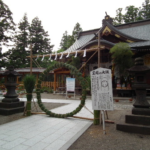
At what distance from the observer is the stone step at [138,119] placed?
4008 mm

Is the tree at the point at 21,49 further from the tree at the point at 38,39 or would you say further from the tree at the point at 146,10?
the tree at the point at 146,10

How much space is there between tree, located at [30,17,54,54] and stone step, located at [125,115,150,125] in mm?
24509

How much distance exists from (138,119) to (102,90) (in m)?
1.40

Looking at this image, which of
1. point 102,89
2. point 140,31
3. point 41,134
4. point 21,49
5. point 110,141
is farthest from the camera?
point 21,49

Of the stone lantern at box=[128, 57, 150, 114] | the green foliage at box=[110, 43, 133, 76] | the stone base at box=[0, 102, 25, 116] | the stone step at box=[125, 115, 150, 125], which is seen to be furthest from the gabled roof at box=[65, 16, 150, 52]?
the stone base at box=[0, 102, 25, 116]

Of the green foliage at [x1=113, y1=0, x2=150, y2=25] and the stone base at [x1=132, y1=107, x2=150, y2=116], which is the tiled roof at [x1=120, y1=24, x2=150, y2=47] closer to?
the stone base at [x1=132, y1=107, x2=150, y2=116]

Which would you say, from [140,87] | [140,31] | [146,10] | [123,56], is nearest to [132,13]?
[146,10]

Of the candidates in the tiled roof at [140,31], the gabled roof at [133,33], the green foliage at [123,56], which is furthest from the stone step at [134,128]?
the tiled roof at [140,31]

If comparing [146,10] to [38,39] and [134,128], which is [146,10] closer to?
[38,39]

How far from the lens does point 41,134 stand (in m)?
3.86

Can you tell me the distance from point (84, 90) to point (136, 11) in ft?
108

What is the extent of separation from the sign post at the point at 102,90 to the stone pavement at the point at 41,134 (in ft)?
3.21

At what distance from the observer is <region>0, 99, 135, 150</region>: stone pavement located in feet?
10.4

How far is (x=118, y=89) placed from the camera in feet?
40.3
